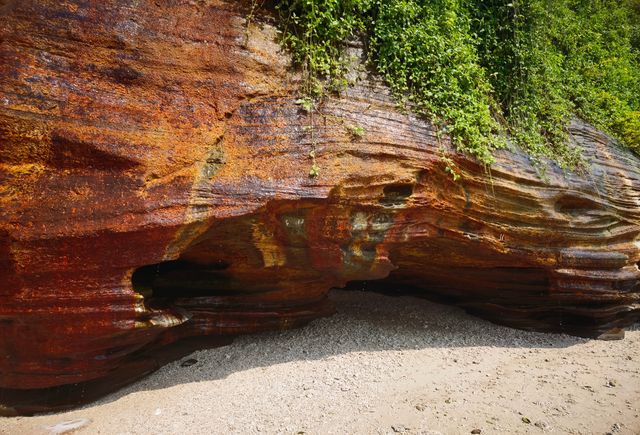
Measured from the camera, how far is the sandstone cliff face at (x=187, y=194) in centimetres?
413

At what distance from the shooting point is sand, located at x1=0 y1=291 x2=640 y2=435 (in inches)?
175

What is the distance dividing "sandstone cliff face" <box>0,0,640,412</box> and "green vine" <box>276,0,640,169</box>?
33 cm

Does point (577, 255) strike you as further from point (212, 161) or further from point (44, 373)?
point (44, 373)

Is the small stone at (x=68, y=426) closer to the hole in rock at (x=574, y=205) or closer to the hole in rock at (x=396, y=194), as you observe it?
the hole in rock at (x=396, y=194)

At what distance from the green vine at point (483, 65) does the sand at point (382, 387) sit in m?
2.87

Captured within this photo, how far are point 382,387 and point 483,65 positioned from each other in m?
5.66

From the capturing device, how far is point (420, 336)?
6781 mm

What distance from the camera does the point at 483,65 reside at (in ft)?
23.7

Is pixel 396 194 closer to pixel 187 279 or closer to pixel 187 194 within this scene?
pixel 187 194

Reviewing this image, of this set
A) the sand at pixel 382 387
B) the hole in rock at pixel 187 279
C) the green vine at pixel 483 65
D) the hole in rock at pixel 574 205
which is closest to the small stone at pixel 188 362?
the sand at pixel 382 387

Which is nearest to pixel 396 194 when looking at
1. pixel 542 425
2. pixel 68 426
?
pixel 542 425

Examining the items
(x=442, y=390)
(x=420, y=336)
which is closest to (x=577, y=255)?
(x=420, y=336)

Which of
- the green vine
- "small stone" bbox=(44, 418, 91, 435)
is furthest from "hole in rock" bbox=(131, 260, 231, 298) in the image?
the green vine

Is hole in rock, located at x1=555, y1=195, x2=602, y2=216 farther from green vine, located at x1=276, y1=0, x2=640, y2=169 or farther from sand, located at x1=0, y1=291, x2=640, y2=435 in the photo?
sand, located at x1=0, y1=291, x2=640, y2=435
